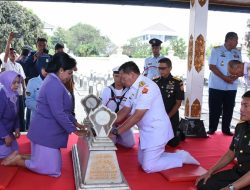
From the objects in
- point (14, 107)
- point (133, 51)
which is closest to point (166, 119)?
point (14, 107)

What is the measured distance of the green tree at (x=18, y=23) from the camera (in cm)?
1497

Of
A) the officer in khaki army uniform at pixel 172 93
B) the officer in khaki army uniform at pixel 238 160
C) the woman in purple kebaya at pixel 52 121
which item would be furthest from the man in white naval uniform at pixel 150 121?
the officer in khaki army uniform at pixel 172 93

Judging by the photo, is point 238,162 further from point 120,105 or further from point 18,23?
point 18,23

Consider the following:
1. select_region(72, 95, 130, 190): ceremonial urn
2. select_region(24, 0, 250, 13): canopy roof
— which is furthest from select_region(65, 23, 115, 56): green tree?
select_region(72, 95, 130, 190): ceremonial urn

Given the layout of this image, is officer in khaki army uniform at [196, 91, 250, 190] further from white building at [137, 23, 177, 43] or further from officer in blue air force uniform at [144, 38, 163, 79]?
white building at [137, 23, 177, 43]

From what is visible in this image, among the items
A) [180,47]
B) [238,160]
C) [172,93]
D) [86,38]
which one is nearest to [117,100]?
[172,93]

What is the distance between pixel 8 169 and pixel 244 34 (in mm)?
16388

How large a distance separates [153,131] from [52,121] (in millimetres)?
992

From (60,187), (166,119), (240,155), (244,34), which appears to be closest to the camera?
(240,155)

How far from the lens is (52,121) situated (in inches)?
115

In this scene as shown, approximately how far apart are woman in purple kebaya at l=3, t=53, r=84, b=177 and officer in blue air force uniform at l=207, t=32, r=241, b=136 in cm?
263

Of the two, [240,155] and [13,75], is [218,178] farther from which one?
[13,75]

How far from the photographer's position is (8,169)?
300 centimetres

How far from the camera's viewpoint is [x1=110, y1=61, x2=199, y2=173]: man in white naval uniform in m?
3.04
